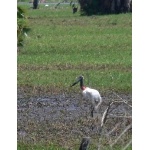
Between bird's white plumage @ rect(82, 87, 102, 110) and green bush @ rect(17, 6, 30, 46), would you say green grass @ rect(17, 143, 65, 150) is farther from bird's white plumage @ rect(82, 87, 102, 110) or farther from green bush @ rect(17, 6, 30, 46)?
green bush @ rect(17, 6, 30, 46)

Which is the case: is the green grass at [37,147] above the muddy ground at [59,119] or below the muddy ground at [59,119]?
above

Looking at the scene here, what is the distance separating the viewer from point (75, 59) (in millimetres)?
14828

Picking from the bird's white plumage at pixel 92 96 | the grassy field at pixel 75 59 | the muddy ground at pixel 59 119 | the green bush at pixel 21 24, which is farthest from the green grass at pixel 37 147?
the green bush at pixel 21 24

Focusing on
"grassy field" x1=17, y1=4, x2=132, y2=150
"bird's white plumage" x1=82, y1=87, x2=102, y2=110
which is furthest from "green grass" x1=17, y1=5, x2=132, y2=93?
"bird's white plumage" x1=82, y1=87, x2=102, y2=110

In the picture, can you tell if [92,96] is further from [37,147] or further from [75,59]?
[75,59]

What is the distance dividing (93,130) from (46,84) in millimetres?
4049

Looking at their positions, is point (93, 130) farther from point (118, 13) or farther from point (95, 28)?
point (118, 13)

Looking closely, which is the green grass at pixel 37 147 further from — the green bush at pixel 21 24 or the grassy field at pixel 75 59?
the green bush at pixel 21 24

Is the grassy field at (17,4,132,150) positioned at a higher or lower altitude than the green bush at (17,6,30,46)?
lower

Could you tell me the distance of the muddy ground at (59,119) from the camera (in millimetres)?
7082

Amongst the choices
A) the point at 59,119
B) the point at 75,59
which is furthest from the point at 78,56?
the point at 59,119

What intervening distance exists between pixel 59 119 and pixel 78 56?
7.06m

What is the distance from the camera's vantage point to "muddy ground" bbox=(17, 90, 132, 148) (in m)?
7.08
